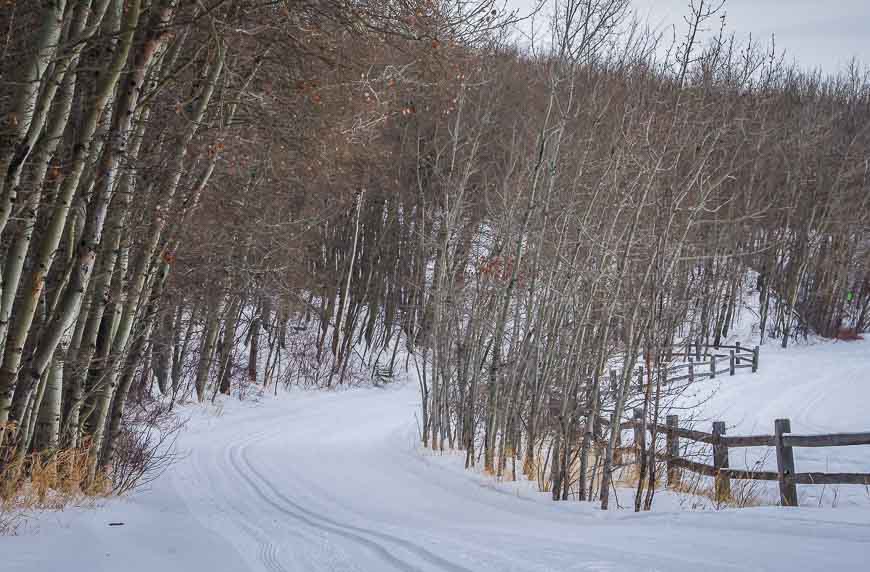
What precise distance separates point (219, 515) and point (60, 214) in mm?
3340

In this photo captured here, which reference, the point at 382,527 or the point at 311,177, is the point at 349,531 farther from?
the point at 311,177

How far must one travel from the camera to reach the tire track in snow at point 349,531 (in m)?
5.11

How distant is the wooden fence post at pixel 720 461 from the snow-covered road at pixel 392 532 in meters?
2.40

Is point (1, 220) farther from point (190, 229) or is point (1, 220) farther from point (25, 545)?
point (190, 229)

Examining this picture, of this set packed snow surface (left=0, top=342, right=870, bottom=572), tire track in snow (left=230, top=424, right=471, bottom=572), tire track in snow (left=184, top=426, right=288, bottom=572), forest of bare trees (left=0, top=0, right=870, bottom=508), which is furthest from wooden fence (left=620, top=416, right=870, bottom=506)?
tire track in snow (left=184, top=426, right=288, bottom=572)

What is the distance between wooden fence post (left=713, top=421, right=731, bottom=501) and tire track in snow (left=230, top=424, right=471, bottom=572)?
16.9ft

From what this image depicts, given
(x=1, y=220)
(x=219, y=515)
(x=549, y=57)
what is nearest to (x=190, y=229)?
(x=219, y=515)

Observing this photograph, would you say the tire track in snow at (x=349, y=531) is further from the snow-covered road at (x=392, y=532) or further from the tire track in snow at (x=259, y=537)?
the tire track in snow at (x=259, y=537)

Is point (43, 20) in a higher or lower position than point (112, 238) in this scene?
higher

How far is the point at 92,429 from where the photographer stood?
27.7ft

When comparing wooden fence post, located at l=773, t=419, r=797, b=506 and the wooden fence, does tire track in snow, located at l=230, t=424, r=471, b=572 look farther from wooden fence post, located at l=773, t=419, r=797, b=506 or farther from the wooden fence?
wooden fence post, located at l=773, t=419, r=797, b=506

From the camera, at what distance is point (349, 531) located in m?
6.48

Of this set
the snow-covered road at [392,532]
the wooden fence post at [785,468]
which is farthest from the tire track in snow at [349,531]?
the wooden fence post at [785,468]

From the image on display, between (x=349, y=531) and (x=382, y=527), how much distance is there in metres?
0.33
